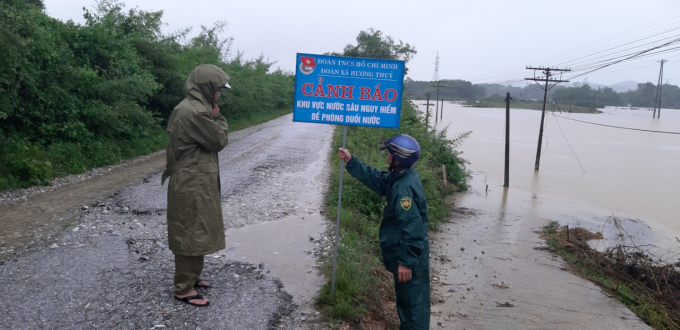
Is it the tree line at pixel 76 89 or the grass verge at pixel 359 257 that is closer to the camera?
the grass verge at pixel 359 257

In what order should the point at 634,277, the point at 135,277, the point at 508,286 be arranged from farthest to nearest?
the point at 634,277
the point at 508,286
the point at 135,277

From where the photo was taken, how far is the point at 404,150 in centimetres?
348

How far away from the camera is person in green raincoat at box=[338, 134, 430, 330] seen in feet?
11.0

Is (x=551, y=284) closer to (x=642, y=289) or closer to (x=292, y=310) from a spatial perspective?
(x=642, y=289)

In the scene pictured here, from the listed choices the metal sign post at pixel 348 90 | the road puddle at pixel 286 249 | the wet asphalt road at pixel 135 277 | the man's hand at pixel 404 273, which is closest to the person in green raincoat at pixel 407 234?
the man's hand at pixel 404 273

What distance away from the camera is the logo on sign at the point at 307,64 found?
4.14 metres

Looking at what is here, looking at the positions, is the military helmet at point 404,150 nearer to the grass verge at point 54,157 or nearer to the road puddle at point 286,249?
the road puddle at point 286,249

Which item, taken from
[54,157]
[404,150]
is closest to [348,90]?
[404,150]

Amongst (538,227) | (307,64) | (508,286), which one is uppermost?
(307,64)

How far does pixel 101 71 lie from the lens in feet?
40.3

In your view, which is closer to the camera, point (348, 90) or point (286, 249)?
point (348, 90)

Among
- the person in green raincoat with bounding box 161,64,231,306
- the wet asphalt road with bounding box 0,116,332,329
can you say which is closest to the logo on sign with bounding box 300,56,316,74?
the person in green raincoat with bounding box 161,64,231,306

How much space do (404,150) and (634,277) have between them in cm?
657

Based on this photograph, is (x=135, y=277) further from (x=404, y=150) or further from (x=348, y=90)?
(x=404, y=150)
